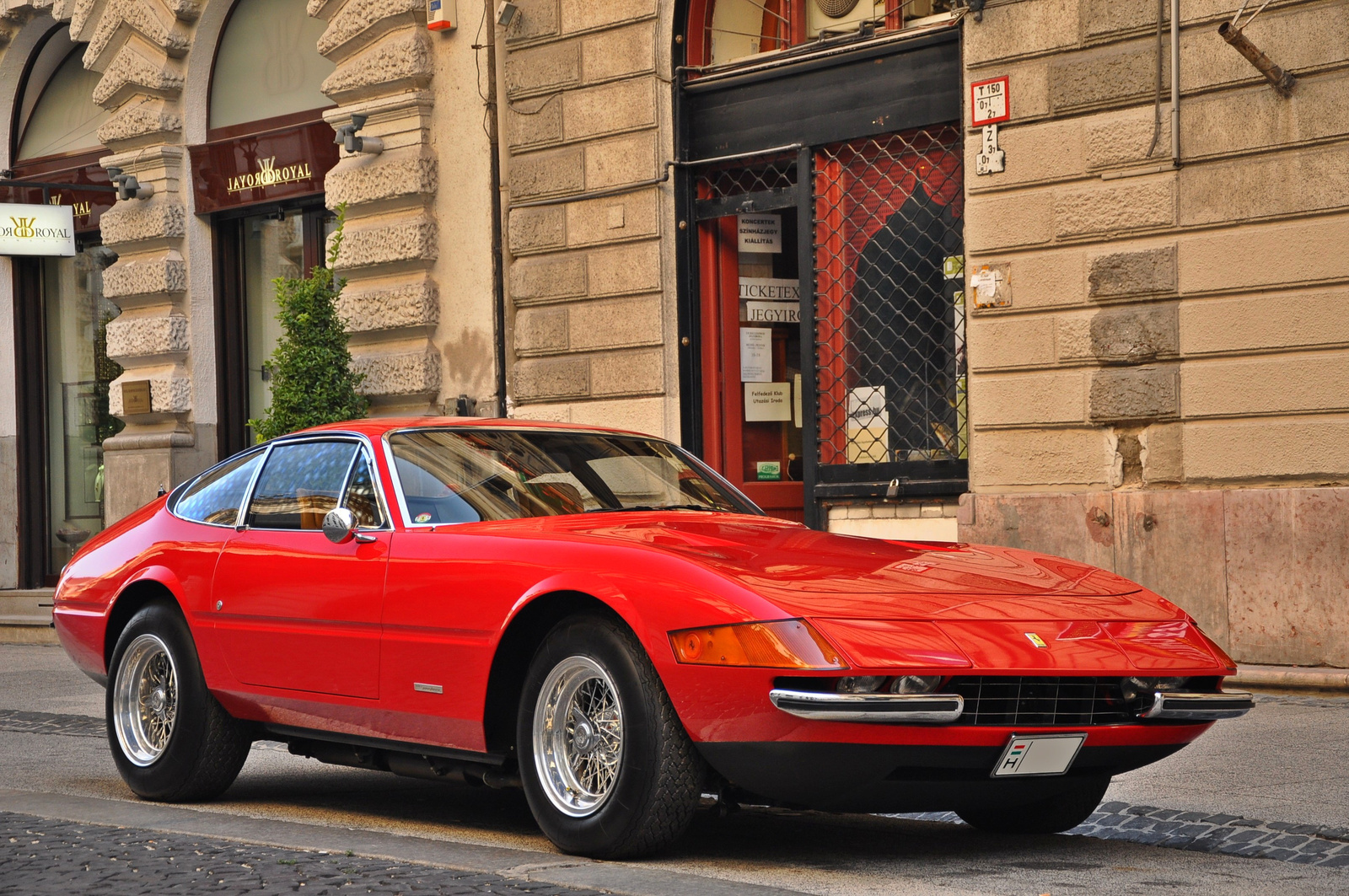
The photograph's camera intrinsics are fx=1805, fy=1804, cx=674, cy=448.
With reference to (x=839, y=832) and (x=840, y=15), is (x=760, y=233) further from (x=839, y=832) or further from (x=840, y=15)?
(x=839, y=832)

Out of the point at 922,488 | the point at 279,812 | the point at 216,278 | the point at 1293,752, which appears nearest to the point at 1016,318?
the point at 922,488

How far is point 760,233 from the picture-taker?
13500 mm

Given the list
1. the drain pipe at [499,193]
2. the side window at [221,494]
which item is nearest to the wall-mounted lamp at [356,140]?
the drain pipe at [499,193]

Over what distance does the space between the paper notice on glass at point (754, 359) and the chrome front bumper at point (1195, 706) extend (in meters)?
8.41

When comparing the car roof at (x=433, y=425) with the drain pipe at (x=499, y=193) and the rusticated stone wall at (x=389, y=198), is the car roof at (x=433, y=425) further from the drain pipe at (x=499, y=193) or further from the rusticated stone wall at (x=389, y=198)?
the rusticated stone wall at (x=389, y=198)

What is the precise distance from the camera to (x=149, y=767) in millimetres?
6594

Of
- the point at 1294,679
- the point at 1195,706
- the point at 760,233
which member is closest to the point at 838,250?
the point at 760,233

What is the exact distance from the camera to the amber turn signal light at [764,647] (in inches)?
182

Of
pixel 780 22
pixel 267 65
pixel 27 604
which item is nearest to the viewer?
pixel 780 22

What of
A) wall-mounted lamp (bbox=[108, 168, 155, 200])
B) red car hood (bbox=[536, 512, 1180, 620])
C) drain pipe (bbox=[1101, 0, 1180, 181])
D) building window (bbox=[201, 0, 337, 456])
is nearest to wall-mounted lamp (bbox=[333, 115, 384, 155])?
building window (bbox=[201, 0, 337, 456])

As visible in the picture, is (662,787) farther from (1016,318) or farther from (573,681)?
(1016,318)

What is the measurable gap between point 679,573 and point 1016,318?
22.4 ft

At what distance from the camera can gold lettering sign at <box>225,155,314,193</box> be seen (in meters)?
16.1

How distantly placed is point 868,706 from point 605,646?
80cm
